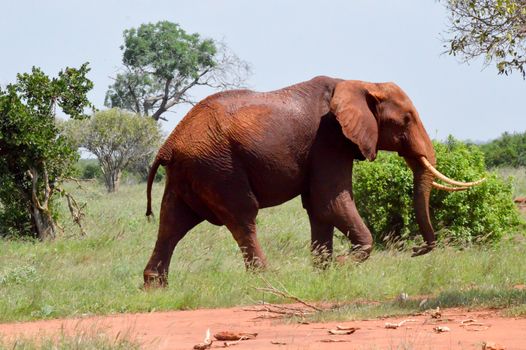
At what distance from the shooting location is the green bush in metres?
15.9

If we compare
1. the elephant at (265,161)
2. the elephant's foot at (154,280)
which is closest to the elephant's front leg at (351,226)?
the elephant at (265,161)

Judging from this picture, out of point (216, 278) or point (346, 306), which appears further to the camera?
point (216, 278)

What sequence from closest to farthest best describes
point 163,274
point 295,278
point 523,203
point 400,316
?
point 400,316
point 295,278
point 163,274
point 523,203

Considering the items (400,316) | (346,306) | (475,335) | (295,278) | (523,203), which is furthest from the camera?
(523,203)

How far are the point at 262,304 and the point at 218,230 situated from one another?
25.4ft

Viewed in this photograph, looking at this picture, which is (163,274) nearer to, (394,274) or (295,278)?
(295,278)

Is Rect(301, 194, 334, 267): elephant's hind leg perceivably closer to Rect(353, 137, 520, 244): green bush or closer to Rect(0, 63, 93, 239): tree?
Rect(353, 137, 520, 244): green bush

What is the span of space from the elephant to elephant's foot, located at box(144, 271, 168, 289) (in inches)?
0.5

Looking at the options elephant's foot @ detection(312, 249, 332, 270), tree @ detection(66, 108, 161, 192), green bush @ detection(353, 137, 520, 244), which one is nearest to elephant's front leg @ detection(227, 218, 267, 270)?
elephant's foot @ detection(312, 249, 332, 270)

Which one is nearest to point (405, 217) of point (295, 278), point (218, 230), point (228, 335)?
point (218, 230)

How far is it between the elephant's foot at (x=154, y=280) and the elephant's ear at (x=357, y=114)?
2.72 m

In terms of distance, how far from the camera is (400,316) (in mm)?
9125

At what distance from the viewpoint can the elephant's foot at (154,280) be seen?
1207 centimetres

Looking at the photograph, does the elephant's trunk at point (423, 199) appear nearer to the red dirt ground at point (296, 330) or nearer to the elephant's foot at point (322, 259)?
the elephant's foot at point (322, 259)
